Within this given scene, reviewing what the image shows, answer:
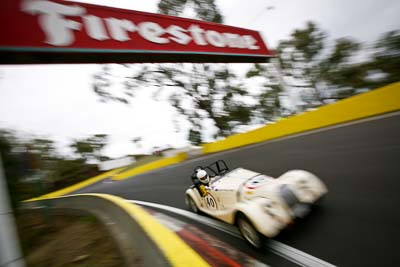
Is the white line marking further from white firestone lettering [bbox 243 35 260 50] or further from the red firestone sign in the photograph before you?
white firestone lettering [bbox 243 35 260 50]

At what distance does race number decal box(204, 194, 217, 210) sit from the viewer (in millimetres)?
4992

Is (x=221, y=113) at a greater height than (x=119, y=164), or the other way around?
(x=221, y=113)

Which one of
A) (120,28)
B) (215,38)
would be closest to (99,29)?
(120,28)

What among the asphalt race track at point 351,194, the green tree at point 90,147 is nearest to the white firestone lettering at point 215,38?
the asphalt race track at point 351,194

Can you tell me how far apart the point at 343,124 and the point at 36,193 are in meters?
9.20

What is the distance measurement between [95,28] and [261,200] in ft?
14.9

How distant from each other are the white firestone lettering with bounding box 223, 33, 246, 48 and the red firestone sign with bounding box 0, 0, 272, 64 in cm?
4

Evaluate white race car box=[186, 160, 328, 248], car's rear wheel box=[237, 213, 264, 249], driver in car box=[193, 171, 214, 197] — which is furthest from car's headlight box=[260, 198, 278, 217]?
driver in car box=[193, 171, 214, 197]

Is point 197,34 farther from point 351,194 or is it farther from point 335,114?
point 351,194

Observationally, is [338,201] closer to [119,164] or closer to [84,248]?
[84,248]

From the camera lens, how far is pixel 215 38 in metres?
7.62

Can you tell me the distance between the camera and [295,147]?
798 centimetres

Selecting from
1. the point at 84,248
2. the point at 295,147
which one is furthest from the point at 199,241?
the point at 295,147

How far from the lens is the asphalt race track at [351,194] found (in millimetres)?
3184
